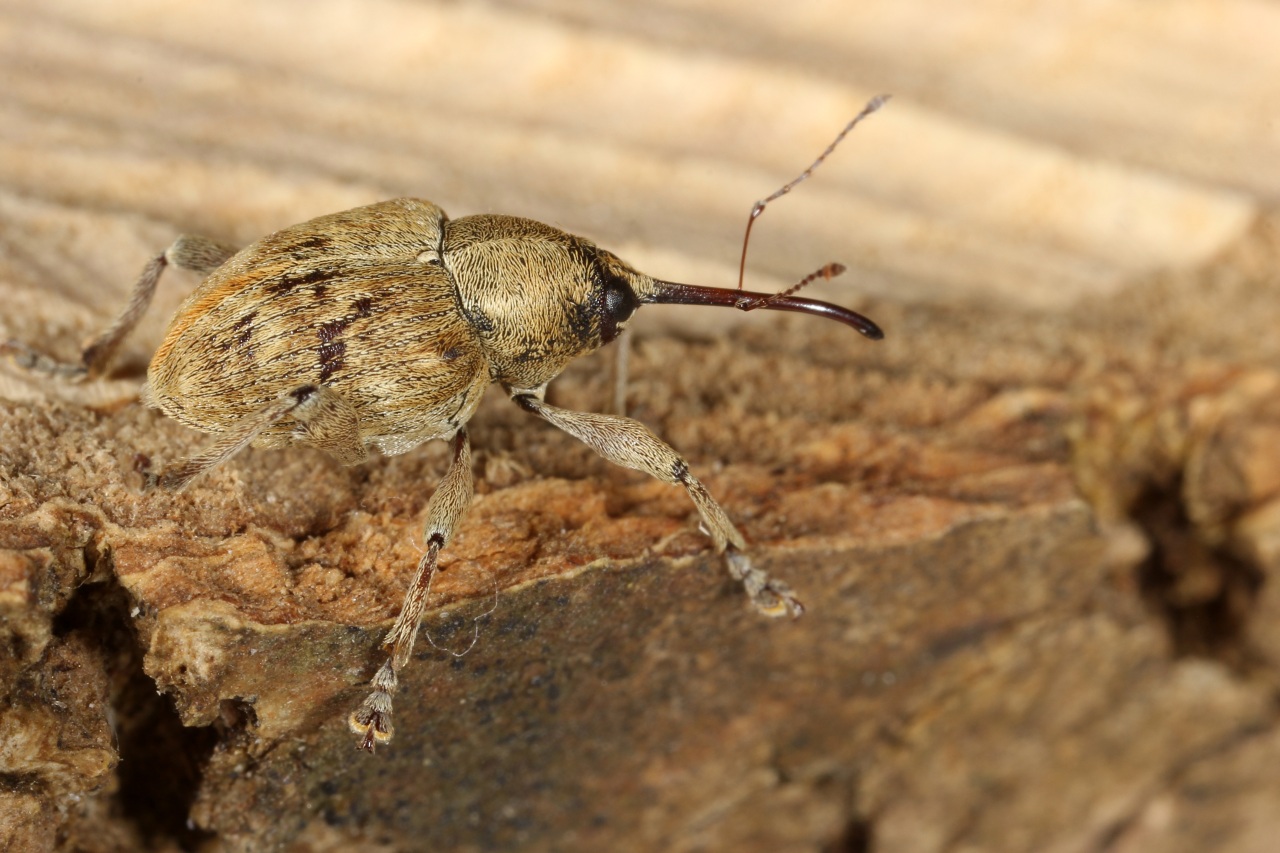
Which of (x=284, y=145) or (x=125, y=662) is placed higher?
(x=284, y=145)

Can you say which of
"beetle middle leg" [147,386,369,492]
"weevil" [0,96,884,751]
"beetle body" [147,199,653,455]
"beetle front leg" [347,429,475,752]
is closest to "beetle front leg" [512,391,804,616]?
"weevil" [0,96,884,751]

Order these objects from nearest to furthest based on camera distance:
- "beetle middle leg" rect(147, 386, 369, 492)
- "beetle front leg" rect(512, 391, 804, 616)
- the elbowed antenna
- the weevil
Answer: "beetle middle leg" rect(147, 386, 369, 492)
the weevil
"beetle front leg" rect(512, 391, 804, 616)
the elbowed antenna

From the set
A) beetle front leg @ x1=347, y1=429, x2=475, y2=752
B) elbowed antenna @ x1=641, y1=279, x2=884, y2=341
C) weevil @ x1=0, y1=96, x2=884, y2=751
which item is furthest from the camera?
elbowed antenna @ x1=641, y1=279, x2=884, y2=341

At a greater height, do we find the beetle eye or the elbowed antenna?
the elbowed antenna

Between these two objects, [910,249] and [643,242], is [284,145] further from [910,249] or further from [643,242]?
[910,249]

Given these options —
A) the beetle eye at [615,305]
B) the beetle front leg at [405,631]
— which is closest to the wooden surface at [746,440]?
the beetle front leg at [405,631]

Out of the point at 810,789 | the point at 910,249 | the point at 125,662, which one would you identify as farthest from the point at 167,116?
the point at 810,789

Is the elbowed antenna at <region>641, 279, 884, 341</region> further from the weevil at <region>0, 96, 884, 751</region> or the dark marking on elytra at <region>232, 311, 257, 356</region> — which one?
the dark marking on elytra at <region>232, 311, 257, 356</region>

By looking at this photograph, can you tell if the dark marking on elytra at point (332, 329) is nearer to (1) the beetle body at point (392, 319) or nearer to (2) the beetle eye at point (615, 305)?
(1) the beetle body at point (392, 319)
